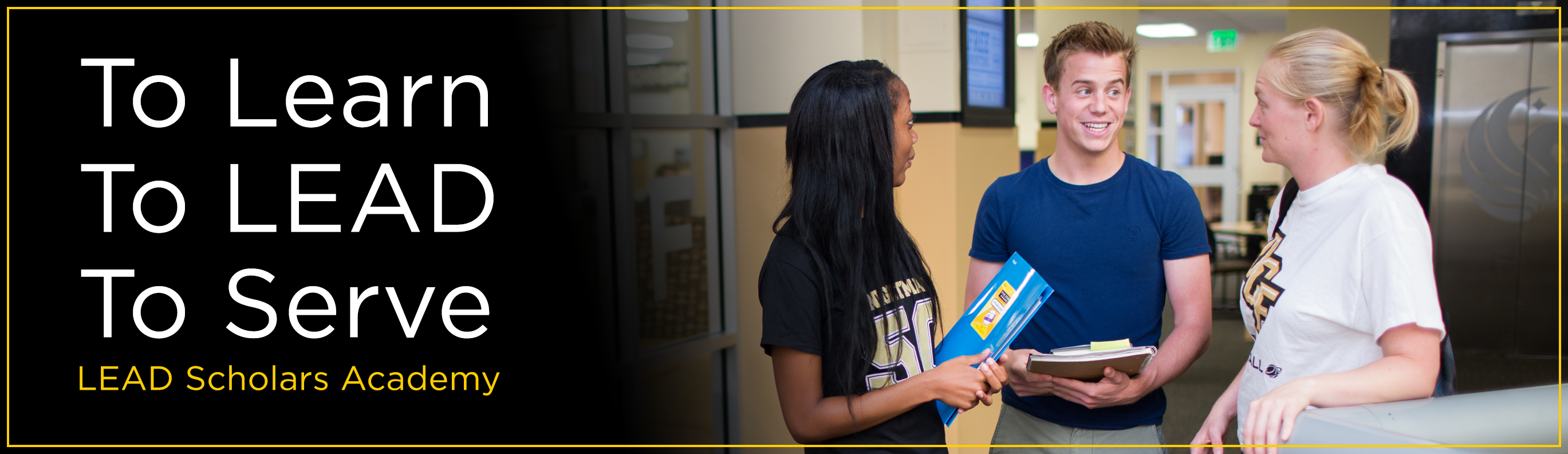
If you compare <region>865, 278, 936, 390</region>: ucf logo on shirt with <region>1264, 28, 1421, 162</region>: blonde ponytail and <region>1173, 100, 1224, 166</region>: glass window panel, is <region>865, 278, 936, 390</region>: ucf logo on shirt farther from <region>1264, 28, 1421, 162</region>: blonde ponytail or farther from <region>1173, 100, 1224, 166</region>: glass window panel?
<region>1173, 100, 1224, 166</region>: glass window panel

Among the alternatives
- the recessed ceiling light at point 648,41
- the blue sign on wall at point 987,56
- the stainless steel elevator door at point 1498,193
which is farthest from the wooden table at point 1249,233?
the recessed ceiling light at point 648,41

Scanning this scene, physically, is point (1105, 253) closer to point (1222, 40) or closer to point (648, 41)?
point (648, 41)

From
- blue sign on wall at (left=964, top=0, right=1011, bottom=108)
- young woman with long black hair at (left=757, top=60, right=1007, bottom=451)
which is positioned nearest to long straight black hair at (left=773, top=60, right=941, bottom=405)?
young woman with long black hair at (left=757, top=60, right=1007, bottom=451)

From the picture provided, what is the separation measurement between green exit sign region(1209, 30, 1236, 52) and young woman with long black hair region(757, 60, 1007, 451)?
10792 millimetres

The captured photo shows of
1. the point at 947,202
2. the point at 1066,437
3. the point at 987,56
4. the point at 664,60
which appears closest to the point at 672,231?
the point at 664,60

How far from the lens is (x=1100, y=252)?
183 centimetres

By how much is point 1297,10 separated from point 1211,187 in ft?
18.1

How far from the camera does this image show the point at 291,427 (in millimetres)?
2387

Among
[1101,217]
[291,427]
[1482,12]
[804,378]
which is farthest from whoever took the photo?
[1482,12]

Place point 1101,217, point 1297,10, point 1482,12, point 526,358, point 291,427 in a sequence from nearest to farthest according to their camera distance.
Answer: point 1101,217 < point 291,427 < point 526,358 < point 1482,12 < point 1297,10

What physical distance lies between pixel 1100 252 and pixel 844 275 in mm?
643

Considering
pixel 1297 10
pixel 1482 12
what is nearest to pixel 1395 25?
pixel 1482 12

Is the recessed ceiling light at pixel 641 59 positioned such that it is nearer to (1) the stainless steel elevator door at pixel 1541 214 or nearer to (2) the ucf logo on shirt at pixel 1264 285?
(2) the ucf logo on shirt at pixel 1264 285

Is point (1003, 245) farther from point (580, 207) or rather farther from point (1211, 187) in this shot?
point (1211, 187)
